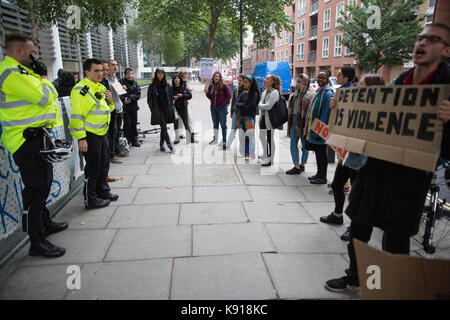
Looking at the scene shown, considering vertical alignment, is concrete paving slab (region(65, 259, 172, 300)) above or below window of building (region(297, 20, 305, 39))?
below

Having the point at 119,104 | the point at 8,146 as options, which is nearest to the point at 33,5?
the point at 119,104

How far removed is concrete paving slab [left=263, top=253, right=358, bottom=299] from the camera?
8.33ft

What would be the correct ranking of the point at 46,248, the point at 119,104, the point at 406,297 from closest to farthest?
the point at 406,297 < the point at 46,248 < the point at 119,104

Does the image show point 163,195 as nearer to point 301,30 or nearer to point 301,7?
point 301,30

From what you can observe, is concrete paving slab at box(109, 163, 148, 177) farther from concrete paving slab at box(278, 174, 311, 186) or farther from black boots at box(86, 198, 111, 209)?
concrete paving slab at box(278, 174, 311, 186)

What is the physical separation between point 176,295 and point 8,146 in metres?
2.05

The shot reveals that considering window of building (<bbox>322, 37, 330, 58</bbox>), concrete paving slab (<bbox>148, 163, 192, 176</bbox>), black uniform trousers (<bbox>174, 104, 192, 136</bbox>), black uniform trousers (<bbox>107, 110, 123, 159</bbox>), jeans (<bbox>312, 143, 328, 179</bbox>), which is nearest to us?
jeans (<bbox>312, 143, 328, 179</bbox>)

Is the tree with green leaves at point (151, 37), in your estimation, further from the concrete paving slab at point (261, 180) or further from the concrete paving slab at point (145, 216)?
the concrete paving slab at point (145, 216)

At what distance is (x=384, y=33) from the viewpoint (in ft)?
74.5

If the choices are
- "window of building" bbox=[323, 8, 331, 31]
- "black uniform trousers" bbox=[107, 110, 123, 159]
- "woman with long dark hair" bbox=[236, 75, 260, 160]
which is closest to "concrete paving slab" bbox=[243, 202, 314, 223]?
"woman with long dark hair" bbox=[236, 75, 260, 160]

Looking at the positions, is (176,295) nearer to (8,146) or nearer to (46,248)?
(46,248)

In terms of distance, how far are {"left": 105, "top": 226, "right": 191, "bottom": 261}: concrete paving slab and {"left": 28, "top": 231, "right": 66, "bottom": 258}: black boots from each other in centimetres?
50
